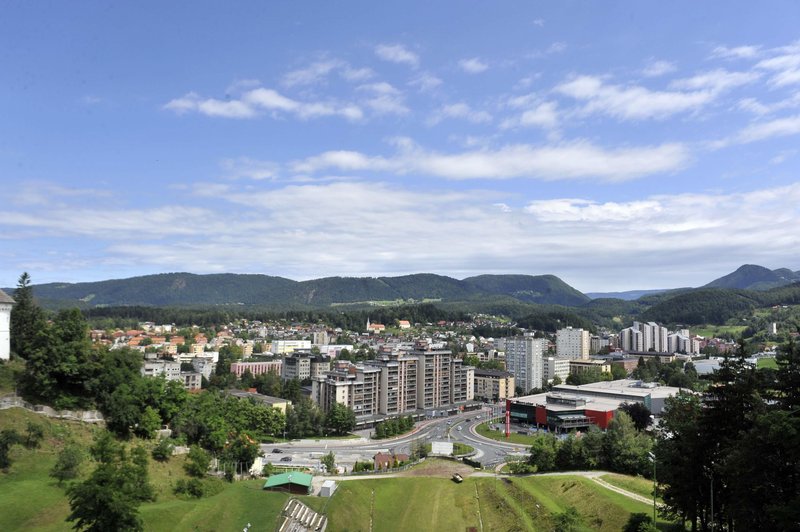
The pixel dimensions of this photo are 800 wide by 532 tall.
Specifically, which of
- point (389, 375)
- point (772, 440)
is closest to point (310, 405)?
point (389, 375)

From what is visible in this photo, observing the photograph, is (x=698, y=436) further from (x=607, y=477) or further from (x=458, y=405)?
(x=458, y=405)

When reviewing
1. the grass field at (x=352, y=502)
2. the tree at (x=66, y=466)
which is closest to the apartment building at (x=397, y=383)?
the grass field at (x=352, y=502)

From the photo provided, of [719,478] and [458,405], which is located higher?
[719,478]

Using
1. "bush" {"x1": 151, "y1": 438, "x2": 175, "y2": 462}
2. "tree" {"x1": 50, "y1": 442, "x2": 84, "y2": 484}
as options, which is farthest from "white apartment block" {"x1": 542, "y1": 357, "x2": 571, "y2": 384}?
"tree" {"x1": 50, "y1": 442, "x2": 84, "y2": 484}

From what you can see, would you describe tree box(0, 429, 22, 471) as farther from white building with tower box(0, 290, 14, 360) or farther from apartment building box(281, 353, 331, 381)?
apartment building box(281, 353, 331, 381)

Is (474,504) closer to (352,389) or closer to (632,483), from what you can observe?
(632,483)

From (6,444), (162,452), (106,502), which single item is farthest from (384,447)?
(106,502)
